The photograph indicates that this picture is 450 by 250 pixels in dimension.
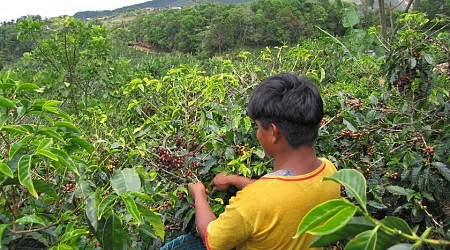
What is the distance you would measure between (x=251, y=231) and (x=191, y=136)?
2.44ft

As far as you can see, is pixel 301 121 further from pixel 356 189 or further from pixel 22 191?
pixel 22 191

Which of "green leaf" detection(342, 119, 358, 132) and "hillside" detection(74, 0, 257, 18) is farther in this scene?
"hillside" detection(74, 0, 257, 18)

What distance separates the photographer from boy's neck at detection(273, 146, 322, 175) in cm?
139

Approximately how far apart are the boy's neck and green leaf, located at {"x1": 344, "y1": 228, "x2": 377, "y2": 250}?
2.25 feet

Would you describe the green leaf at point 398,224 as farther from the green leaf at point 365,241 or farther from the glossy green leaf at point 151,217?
the glossy green leaf at point 151,217

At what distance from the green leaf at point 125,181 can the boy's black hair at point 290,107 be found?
19.6 inches

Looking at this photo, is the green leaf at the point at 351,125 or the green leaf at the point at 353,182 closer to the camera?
the green leaf at the point at 353,182

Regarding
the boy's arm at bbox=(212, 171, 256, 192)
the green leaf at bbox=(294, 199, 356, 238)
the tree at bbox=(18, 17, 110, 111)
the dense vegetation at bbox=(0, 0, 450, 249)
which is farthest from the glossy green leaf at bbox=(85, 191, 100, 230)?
the tree at bbox=(18, 17, 110, 111)

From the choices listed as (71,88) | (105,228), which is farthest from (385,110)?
(71,88)

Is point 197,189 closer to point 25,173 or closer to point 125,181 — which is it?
point 125,181

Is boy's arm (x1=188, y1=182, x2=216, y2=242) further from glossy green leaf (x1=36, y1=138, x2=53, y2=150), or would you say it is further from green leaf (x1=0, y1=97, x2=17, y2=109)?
green leaf (x1=0, y1=97, x2=17, y2=109)

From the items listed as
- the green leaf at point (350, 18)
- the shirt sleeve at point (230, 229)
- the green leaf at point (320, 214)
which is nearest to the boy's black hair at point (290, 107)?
the shirt sleeve at point (230, 229)

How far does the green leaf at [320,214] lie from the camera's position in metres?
0.71

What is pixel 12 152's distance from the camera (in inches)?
43.9
